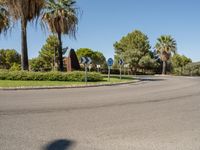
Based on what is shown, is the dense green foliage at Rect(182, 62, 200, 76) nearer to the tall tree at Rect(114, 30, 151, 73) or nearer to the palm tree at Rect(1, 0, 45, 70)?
the tall tree at Rect(114, 30, 151, 73)

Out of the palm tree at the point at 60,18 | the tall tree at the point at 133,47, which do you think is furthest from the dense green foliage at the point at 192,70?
the palm tree at the point at 60,18

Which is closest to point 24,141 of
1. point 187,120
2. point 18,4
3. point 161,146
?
point 161,146

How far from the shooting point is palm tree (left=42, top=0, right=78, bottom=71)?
122 feet

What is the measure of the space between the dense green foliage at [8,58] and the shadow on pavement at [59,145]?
91.1 metres

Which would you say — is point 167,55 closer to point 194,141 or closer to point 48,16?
point 48,16

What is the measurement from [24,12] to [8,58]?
2630 inches

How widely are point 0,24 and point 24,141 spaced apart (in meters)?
34.3

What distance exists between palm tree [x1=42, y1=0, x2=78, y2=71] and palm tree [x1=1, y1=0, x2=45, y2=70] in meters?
4.90

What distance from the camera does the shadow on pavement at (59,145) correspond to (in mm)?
5488

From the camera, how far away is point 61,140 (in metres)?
6.02

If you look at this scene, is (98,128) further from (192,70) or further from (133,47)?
(133,47)

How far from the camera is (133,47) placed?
79250 millimetres

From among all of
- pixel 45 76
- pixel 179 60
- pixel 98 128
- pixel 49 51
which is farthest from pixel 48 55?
pixel 98 128

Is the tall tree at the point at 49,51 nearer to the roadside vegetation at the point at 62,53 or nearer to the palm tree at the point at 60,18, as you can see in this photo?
the roadside vegetation at the point at 62,53
